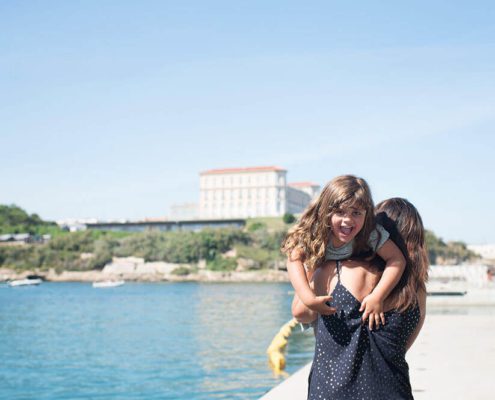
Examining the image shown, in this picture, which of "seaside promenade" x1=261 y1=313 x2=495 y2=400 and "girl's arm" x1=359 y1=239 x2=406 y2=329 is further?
"seaside promenade" x1=261 y1=313 x2=495 y2=400

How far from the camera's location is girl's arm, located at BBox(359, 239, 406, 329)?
2.48 meters

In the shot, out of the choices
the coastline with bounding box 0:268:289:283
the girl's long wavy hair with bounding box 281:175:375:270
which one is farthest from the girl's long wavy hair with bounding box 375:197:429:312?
the coastline with bounding box 0:268:289:283

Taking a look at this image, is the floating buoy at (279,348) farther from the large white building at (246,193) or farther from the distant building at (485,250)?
the distant building at (485,250)

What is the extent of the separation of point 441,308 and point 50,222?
10762 centimetres

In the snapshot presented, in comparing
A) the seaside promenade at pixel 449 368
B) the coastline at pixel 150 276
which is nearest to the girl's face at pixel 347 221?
the seaside promenade at pixel 449 368

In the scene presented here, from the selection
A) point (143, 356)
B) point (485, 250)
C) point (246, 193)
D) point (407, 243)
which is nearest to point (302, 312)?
point (407, 243)

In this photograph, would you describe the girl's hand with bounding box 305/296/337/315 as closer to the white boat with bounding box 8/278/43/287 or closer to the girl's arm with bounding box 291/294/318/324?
the girl's arm with bounding box 291/294/318/324

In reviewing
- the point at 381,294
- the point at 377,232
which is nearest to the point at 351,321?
the point at 381,294

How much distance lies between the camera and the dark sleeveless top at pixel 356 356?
255 cm

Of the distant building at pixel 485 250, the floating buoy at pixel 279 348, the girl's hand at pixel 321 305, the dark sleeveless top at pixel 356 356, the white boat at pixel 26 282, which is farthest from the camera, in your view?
the distant building at pixel 485 250

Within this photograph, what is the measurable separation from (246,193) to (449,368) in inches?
4837

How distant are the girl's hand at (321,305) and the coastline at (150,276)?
84.5m

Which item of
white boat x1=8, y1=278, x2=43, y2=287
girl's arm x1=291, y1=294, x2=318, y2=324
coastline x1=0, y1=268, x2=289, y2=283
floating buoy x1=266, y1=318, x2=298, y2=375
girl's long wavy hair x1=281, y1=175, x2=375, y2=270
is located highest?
girl's long wavy hair x1=281, y1=175, x2=375, y2=270

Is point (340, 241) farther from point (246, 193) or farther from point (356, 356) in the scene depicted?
point (246, 193)
